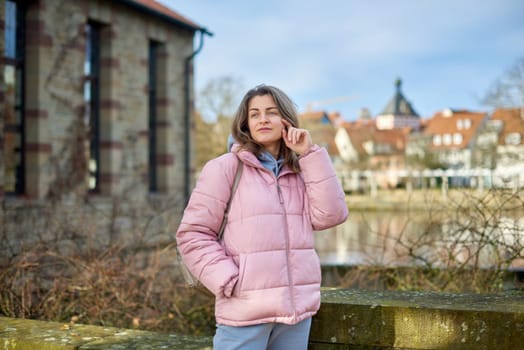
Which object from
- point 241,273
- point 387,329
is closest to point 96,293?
point 387,329

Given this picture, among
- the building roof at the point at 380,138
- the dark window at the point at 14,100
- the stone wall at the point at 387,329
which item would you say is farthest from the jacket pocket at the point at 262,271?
the building roof at the point at 380,138

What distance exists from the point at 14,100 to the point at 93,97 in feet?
7.34

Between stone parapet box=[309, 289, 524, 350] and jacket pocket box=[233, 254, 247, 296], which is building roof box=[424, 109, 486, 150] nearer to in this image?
stone parapet box=[309, 289, 524, 350]

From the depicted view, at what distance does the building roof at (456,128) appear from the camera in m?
77.2

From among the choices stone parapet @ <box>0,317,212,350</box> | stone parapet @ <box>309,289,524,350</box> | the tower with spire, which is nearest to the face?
stone parapet @ <box>309,289,524,350</box>

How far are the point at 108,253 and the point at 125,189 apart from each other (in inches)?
317

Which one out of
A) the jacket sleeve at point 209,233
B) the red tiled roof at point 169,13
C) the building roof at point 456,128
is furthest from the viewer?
the building roof at point 456,128

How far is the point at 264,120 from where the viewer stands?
292 cm

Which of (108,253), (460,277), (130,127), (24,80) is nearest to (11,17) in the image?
(24,80)

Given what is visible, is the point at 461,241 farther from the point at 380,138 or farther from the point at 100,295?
the point at 380,138

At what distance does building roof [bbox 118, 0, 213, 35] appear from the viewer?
1454 centimetres

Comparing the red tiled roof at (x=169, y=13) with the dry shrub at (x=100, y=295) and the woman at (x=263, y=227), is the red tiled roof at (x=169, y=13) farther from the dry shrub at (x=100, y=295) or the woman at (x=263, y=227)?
the woman at (x=263, y=227)

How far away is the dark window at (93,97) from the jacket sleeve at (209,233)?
11.6 meters

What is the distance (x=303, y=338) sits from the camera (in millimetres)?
2834
